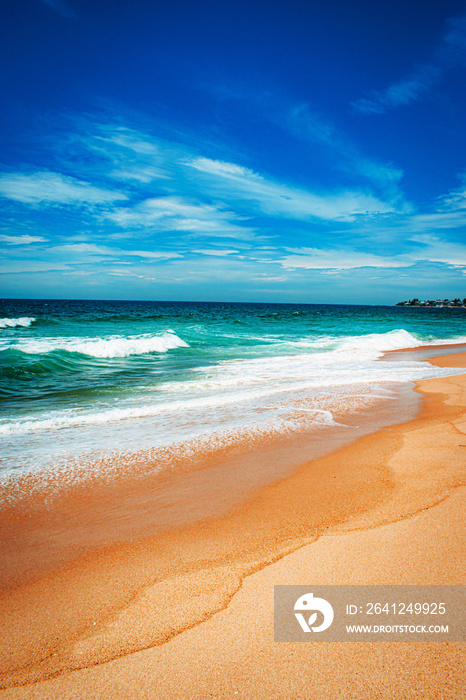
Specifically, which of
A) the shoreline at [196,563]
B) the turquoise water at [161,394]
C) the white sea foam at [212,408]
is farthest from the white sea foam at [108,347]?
the shoreline at [196,563]

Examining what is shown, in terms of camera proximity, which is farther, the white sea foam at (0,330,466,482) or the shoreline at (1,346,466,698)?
the white sea foam at (0,330,466,482)

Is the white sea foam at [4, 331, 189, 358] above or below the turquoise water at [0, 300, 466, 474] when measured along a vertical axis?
above

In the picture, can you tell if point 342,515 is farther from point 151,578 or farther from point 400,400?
point 400,400

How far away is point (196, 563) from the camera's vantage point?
106 inches

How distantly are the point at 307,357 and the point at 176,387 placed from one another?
791 centimetres

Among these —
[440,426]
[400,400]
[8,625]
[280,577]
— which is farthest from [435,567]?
[400,400]

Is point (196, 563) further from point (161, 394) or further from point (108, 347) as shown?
point (108, 347)

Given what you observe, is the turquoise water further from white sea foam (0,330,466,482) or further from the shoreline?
the shoreline

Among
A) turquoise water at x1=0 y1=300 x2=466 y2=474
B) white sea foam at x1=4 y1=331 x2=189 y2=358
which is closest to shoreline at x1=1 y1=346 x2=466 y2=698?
turquoise water at x1=0 y1=300 x2=466 y2=474

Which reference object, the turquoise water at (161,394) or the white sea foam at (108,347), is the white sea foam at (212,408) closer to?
the turquoise water at (161,394)

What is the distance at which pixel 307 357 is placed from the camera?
15.9 metres

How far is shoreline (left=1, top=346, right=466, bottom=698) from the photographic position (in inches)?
79.4

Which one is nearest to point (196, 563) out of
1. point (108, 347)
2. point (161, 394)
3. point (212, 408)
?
point (212, 408)

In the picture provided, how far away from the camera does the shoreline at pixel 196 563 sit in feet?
6.61
